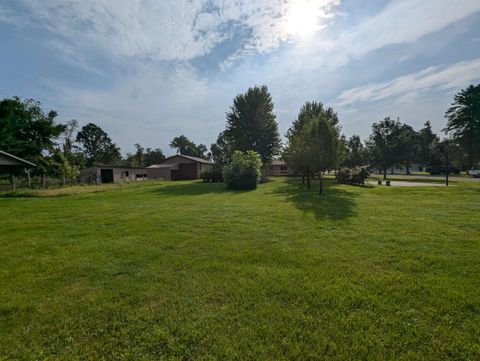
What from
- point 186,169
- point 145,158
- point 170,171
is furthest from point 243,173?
point 145,158

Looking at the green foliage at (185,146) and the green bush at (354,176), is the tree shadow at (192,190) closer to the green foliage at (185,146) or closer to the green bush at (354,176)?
the green bush at (354,176)

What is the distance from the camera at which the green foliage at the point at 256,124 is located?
3441 centimetres

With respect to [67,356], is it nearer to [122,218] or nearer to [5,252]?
[5,252]

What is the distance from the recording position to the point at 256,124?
3441 centimetres

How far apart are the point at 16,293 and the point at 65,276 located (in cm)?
60

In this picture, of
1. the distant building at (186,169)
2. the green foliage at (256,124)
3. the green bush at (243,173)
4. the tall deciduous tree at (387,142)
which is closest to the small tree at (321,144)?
the green bush at (243,173)

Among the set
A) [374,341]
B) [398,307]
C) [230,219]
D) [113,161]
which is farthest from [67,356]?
[113,161]

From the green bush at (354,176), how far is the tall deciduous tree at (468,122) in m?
12.2

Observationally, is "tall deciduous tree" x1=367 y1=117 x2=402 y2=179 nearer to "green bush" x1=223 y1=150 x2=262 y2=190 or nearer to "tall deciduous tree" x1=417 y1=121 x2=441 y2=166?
"tall deciduous tree" x1=417 y1=121 x2=441 y2=166

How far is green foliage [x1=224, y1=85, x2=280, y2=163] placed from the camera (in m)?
34.4

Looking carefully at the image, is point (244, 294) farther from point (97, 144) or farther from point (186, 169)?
point (97, 144)

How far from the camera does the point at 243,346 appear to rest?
2.22 m

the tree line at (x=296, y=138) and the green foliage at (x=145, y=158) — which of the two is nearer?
the tree line at (x=296, y=138)

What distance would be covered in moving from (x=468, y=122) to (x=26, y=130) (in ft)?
160
